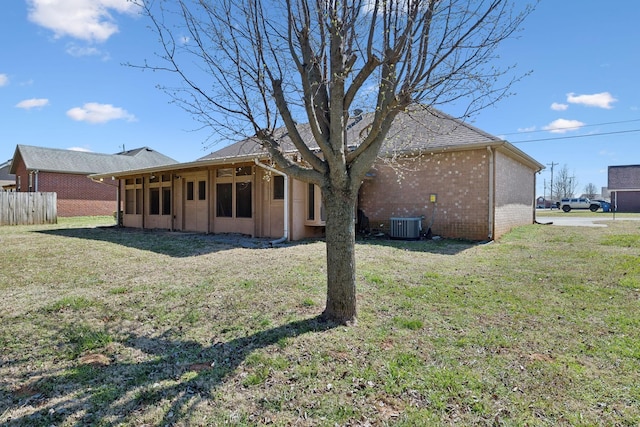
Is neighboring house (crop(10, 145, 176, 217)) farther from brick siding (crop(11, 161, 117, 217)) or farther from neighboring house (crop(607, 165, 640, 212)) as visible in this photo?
neighboring house (crop(607, 165, 640, 212))

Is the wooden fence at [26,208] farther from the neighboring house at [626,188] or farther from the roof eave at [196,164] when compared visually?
the neighboring house at [626,188]

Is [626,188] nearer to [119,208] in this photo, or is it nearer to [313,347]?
[119,208]

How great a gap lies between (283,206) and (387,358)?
799cm

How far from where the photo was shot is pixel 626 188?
34.1m

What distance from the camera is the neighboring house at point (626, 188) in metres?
34.1

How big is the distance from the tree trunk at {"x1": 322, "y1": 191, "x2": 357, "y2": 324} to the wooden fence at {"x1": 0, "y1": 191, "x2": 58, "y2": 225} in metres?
19.7

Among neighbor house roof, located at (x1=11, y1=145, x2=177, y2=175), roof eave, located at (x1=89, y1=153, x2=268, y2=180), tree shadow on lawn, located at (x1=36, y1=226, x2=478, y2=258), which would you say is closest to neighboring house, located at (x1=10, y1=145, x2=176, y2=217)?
neighbor house roof, located at (x1=11, y1=145, x2=177, y2=175)

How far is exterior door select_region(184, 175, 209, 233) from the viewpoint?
12.8 meters

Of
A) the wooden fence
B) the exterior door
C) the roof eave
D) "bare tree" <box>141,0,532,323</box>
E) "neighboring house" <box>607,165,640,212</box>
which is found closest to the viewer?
"bare tree" <box>141,0,532,323</box>

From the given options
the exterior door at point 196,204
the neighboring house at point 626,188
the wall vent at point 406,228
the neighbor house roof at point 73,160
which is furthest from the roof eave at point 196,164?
the neighboring house at point 626,188

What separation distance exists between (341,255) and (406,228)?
7590 millimetres

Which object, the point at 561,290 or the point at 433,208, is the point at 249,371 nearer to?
the point at 561,290

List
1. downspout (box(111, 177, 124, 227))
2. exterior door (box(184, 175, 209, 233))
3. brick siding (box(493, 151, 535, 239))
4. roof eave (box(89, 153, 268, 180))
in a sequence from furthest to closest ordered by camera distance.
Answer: downspout (box(111, 177, 124, 227)) → exterior door (box(184, 175, 209, 233)) → brick siding (box(493, 151, 535, 239)) → roof eave (box(89, 153, 268, 180))

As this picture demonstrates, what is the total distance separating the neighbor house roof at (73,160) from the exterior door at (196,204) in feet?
53.7
